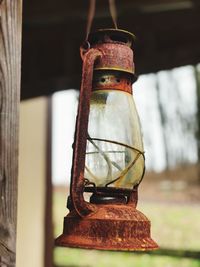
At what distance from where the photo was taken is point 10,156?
1031 mm

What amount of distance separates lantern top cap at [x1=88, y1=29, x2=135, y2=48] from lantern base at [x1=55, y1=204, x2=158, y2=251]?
39cm

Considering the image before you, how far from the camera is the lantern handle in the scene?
107 centimetres

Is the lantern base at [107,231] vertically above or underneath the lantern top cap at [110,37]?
underneath

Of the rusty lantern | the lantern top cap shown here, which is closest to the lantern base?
the rusty lantern

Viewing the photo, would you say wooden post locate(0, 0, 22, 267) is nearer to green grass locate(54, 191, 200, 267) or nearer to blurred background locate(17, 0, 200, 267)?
blurred background locate(17, 0, 200, 267)

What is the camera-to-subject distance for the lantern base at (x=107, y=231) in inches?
42.4

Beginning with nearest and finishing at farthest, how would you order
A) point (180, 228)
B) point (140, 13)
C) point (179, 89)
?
point (140, 13), point (180, 228), point (179, 89)

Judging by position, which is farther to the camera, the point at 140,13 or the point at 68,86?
the point at 68,86

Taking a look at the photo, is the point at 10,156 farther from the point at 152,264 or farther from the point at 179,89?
the point at 179,89

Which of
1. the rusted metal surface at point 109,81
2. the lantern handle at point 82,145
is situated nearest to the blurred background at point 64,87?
the rusted metal surface at point 109,81

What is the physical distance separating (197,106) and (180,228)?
2.94 meters

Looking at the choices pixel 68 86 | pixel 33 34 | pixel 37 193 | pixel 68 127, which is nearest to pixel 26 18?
pixel 33 34

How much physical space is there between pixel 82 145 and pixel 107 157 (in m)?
0.11

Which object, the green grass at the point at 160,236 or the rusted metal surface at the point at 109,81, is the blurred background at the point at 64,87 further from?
the rusted metal surface at the point at 109,81
